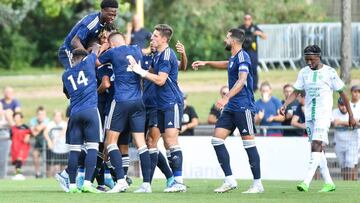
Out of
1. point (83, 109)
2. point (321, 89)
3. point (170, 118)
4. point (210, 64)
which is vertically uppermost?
point (210, 64)

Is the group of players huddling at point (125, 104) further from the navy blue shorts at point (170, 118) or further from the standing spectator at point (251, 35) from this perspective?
the standing spectator at point (251, 35)

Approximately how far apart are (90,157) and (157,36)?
214cm

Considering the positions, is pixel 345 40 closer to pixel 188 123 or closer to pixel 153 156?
pixel 188 123

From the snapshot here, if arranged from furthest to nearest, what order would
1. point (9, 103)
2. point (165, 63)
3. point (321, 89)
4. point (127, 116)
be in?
point (9, 103), point (321, 89), point (165, 63), point (127, 116)

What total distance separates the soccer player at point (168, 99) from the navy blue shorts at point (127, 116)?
0.49 m

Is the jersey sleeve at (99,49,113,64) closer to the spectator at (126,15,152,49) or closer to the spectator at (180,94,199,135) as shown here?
the spectator at (180,94,199,135)

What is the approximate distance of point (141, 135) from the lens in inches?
725

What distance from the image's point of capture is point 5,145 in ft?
90.6

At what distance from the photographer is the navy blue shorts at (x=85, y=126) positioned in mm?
18062

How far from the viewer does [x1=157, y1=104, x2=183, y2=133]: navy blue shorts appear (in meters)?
18.8

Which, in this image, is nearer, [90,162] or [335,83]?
[90,162]

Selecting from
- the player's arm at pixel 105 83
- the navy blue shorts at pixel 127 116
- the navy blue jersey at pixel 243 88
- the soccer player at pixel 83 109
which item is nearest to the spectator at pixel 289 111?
the navy blue jersey at pixel 243 88

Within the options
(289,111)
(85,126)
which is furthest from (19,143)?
(85,126)

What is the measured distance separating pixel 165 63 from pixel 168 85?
414 millimetres
